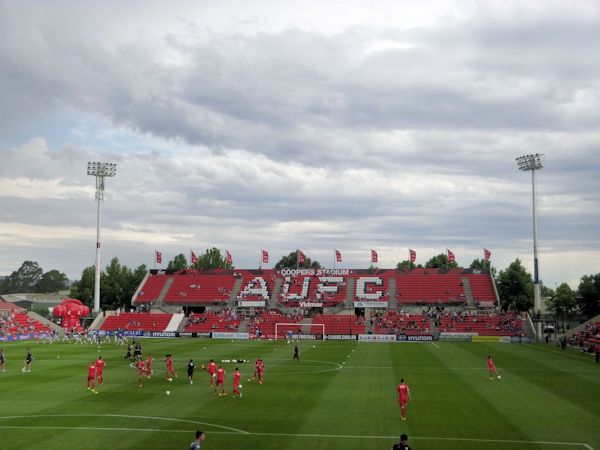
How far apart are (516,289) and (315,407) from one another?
92.7 meters

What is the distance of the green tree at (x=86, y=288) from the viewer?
124 metres

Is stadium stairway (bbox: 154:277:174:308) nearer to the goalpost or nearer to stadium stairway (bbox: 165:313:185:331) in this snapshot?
stadium stairway (bbox: 165:313:185:331)

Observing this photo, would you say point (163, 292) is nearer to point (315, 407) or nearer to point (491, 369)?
point (491, 369)

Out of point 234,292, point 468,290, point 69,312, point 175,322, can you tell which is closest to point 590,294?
point 468,290

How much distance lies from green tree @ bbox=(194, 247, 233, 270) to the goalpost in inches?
2470

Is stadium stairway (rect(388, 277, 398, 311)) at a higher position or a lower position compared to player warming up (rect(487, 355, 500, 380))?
higher

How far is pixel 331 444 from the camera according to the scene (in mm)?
24016

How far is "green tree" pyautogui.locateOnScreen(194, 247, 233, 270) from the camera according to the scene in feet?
510

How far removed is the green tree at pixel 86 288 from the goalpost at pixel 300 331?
49889mm

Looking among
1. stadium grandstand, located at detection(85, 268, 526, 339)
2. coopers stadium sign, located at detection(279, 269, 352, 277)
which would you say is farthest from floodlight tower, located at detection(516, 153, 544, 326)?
coopers stadium sign, located at detection(279, 269, 352, 277)

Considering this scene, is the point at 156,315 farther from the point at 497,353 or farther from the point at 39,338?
the point at 497,353

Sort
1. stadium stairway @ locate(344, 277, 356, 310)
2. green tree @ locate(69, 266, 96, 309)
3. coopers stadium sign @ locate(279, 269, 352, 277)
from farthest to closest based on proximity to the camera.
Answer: green tree @ locate(69, 266, 96, 309) < coopers stadium sign @ locate(279, 269, 352, 277) < stadium stairway @ locate(344, 277, 356, 310)

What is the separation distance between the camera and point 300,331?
304ft

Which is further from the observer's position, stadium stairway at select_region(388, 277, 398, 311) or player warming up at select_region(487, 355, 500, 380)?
stadium stairway at select_region(388, 277, 398, 311)
